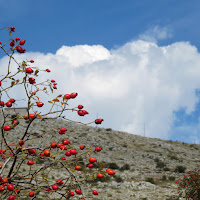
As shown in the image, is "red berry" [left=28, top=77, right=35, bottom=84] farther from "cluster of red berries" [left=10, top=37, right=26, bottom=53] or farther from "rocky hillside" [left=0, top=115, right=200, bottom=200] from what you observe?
"rocky hillside" [left=0, top=115, right=200, bottom=200]

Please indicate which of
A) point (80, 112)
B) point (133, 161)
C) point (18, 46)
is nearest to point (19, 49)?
point (18, 46)

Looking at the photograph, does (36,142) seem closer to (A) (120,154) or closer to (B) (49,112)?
(A) (120,154)

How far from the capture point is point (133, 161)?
68.3ft

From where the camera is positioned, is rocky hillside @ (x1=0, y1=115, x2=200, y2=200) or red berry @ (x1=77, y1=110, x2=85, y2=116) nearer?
red berry @ (x1=77, y1=110, x2=85, y2=116)

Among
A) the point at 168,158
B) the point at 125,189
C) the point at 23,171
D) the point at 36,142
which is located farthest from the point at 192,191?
the point at 36,142

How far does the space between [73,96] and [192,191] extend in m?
6.94

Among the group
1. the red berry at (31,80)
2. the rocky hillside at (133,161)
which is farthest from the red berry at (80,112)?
the rocky hillside at (133,161)

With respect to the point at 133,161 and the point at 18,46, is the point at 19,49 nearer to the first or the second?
the point at 18,46

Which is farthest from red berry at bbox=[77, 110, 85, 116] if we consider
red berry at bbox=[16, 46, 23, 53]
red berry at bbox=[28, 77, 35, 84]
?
red berry at bbox=[16, 46, 23, 53]

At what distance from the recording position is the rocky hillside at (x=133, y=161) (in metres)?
10.7

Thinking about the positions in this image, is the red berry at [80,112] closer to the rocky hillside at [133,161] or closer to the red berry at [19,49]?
the red berry at [19,49]

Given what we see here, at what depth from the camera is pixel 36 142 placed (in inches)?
931

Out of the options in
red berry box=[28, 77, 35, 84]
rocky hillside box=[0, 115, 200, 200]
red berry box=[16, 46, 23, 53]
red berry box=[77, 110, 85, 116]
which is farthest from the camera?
rocky hillside box=[0, 115, 200, 200]

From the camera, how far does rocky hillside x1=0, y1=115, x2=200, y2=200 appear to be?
1074 cm
